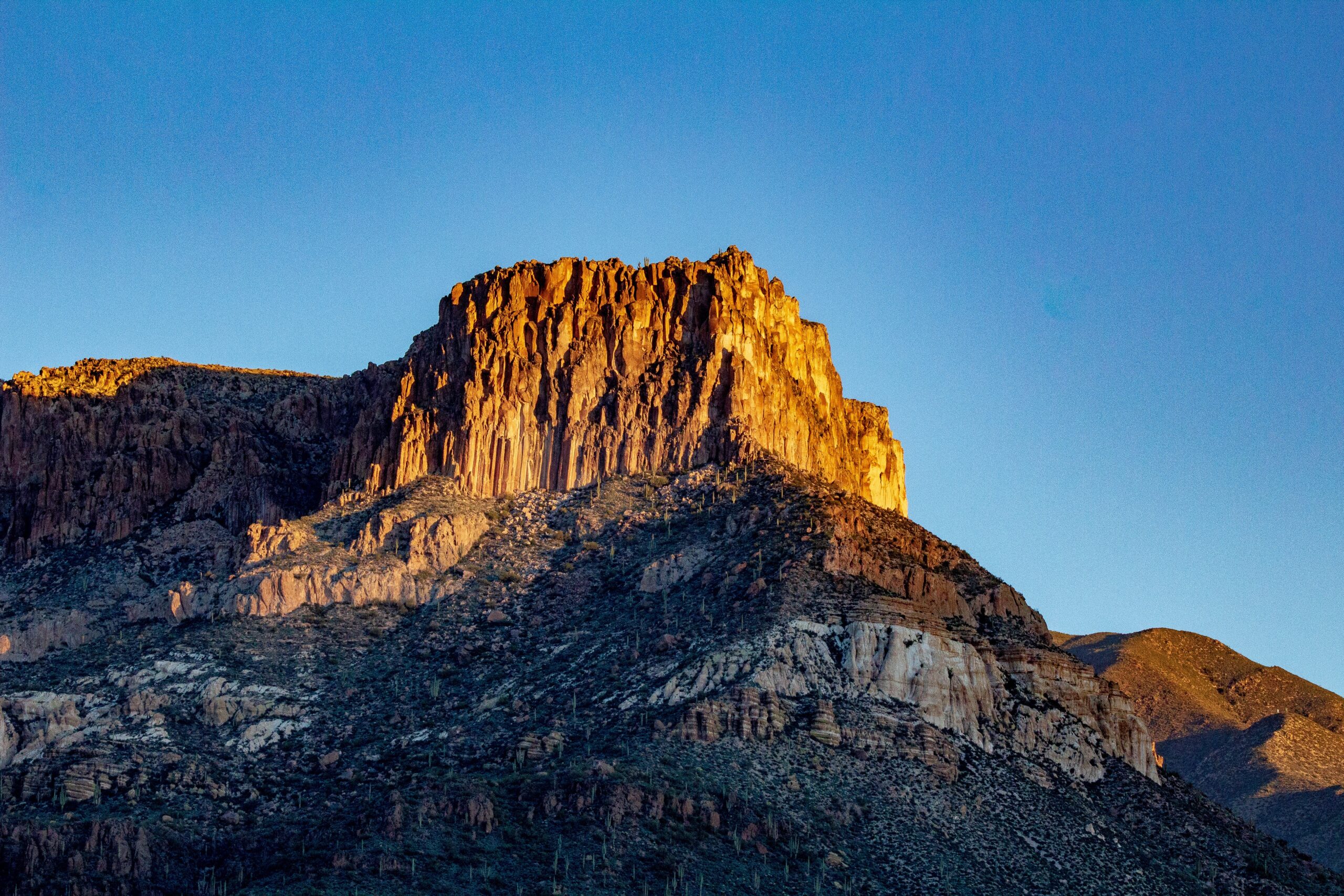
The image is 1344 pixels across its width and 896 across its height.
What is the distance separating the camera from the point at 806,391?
5620 inches

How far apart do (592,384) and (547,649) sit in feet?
89.6

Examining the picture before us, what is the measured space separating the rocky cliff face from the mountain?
38.9m

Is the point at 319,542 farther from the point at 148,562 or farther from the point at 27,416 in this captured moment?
the point at 27,416

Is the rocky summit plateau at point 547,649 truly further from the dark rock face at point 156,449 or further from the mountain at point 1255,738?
the mountain at point 1255,738

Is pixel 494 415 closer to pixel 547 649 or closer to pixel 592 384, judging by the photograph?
pixel 592 384

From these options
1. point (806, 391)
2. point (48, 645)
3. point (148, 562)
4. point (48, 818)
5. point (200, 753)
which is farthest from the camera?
point (806, 391)

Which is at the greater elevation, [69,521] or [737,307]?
[737,307]

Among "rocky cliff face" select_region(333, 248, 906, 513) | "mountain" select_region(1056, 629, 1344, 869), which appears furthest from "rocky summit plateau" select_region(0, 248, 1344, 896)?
"mountain" select_region(1056, 629, 1344, 869)

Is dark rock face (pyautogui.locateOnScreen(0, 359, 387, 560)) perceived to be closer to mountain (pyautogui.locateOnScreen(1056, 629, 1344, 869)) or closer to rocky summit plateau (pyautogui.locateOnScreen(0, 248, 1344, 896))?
rocky summit plateau (pyautogui.locateOnScreen(0, 248, 1344, 896))

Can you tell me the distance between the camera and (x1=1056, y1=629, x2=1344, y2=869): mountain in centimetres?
15938

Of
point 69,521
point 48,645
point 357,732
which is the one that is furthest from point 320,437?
point 357,732

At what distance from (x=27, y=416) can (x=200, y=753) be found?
56923mm

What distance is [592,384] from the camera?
13262cm

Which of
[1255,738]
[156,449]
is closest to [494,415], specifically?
[156,449]
